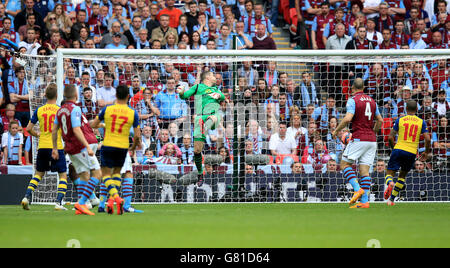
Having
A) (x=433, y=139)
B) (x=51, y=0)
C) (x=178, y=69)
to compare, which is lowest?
(x=433, y=139)

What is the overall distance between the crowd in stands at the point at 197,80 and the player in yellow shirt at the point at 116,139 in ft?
17.0

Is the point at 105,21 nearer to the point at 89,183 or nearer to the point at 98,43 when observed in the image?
the point at 98,43

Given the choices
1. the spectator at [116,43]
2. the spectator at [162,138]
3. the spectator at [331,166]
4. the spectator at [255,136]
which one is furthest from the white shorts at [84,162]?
the spectator at [116,43]

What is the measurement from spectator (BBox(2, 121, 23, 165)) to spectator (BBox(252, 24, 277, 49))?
7002 millimetres

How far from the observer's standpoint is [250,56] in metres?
15.6

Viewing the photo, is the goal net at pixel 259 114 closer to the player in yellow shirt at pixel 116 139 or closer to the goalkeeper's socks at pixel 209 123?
the goalkeeper's socks at pixel 209 123

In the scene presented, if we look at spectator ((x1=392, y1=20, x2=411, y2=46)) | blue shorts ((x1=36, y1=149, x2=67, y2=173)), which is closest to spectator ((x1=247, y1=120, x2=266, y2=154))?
blue shorts ((x1=36, y1=149, x2=67, y2=173))

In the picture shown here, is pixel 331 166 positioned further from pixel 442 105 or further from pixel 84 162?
pixel 84 162

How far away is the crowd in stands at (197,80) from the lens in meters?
16.5

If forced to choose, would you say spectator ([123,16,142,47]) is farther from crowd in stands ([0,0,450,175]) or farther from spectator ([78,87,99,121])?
spectator ([78,87,99,121])

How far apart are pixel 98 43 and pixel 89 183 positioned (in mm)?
9049

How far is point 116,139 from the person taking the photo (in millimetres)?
10820

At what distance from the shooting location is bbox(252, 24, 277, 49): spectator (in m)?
20.1

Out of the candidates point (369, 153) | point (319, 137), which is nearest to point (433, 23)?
point (319, 137)
